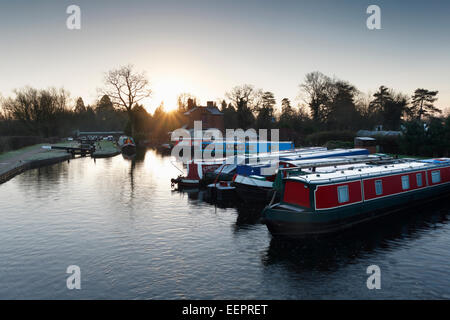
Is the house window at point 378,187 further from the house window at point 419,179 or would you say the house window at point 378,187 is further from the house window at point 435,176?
the house window at point 435,176

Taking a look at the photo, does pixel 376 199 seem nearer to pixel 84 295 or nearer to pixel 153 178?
pixel 84 295

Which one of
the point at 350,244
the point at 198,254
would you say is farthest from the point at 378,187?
the point at 198,254

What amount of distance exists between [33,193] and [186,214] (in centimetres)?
1515

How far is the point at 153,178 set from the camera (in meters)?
37.3

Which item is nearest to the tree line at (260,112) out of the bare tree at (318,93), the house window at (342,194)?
the bare tree at (318,93)

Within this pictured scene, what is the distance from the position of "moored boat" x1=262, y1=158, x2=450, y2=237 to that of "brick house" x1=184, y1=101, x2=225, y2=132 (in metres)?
72.2

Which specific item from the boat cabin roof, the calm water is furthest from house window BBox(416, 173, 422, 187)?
the calm water

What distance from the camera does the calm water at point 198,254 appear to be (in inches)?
501

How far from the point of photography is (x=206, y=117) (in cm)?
9306

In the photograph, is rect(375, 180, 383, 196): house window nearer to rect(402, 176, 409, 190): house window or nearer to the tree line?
rect(402, 176, 409, 190): house window

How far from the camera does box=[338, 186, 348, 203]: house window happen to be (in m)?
18.4

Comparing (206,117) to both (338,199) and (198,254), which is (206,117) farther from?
(198,254)
